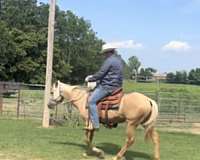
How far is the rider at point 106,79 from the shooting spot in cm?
1031

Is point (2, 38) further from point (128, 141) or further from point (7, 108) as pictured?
point (128, 141)

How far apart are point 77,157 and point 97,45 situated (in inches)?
3965

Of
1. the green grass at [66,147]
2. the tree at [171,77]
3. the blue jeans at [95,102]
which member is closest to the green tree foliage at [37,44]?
the tree at [171,77]

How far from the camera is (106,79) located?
10.4 meters

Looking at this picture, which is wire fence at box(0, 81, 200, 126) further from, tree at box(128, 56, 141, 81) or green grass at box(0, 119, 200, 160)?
green grass at box(0, 119, 200, 160)

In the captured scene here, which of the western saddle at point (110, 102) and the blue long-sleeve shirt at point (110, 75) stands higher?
the blue long-sleeve shirt at point (110, 75)

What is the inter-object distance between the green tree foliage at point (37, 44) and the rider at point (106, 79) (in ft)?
144

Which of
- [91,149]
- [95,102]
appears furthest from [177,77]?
[95,102]

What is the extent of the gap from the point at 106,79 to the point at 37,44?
208 feet

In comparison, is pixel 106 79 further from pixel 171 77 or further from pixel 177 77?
pixel 177 77

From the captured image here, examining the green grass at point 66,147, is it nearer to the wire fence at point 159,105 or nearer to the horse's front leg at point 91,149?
the horse's front leg at point 91,149

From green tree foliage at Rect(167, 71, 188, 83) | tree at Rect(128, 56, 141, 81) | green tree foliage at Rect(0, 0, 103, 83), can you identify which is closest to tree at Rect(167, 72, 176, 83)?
green tree foliage at Rect(167, 71, 188, 83)

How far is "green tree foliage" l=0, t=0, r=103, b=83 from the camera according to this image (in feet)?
227

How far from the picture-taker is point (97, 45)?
11062cm
